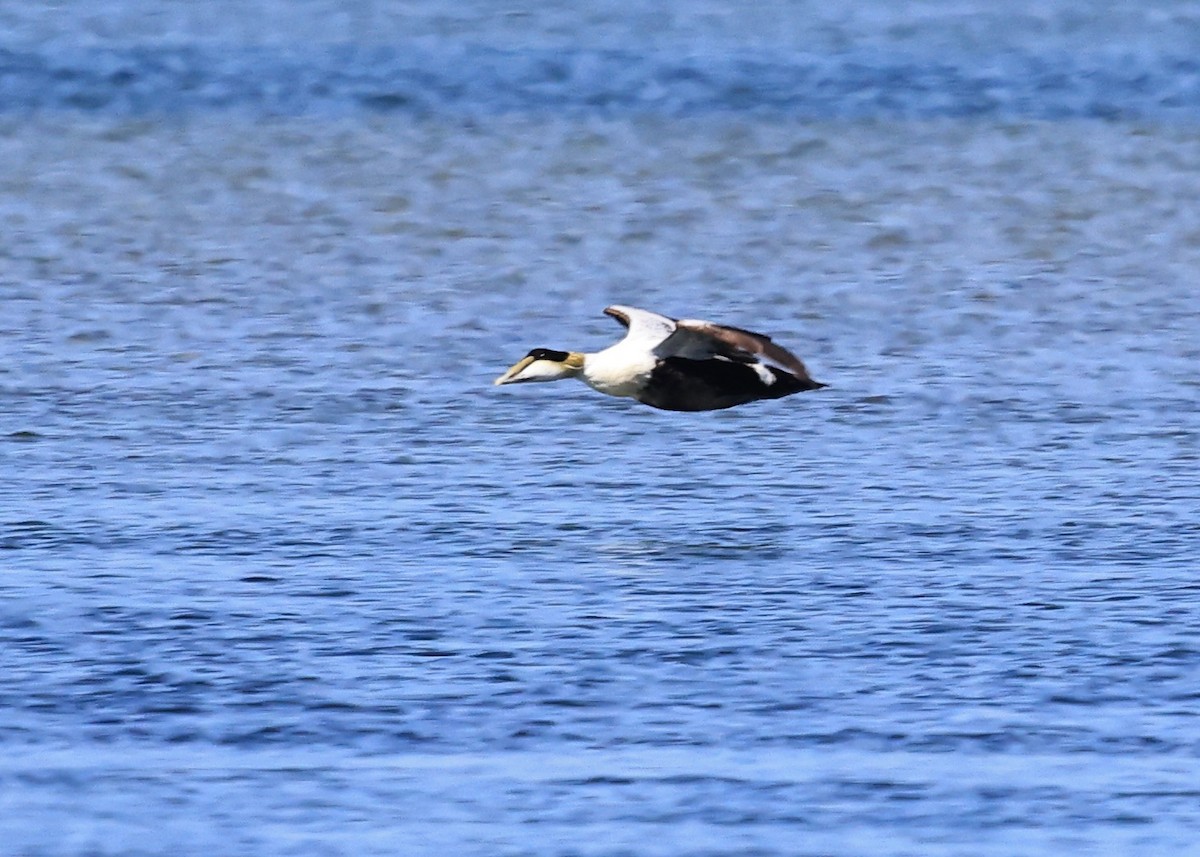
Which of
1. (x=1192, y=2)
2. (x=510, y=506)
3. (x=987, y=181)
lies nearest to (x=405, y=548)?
(x=510, y=506)

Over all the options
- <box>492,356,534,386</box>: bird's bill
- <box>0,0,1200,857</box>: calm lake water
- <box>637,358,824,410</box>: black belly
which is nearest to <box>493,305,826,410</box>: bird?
<box>637,358,824,410</box>: black belly

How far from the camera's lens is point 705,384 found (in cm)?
1199

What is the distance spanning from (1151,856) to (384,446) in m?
5.55

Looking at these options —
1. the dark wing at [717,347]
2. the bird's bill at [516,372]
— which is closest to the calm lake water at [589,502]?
the bird's bill at [516,372]

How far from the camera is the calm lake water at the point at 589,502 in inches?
321

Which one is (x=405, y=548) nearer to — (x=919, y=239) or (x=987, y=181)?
(x=919, y=239)

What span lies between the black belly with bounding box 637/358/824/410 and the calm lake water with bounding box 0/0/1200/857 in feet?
1.12

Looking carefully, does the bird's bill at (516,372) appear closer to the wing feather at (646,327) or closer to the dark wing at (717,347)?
the wing feather at (646,327)

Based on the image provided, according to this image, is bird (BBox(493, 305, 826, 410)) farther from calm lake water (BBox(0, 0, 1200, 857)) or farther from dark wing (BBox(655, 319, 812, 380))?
calm lake water (BBox(0, 0, 1200, 857))

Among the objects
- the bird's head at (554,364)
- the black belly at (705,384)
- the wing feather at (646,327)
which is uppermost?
the wing feather at (646,327)

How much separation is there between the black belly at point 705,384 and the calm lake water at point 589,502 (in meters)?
0.34

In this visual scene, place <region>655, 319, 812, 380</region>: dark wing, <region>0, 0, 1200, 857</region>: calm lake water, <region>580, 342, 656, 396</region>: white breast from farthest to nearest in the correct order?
<region>580, 342, 656, 396</region>: white breast < <region>655, 319, 812, 380</region>: dark wing < <region>0, 0, 1200, 857</region>: calm lake water

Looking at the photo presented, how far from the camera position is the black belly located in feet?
39.3

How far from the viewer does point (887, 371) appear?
14.3m
